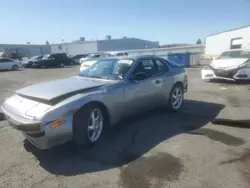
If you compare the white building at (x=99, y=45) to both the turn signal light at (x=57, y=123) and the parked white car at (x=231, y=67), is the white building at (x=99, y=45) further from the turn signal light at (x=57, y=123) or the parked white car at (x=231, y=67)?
the turn signal light at (x=57, y=123)

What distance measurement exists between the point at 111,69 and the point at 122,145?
1.68m

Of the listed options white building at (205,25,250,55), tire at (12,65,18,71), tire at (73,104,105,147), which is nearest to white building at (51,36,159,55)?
white building at (205,25,250,55)

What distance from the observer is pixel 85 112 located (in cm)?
375

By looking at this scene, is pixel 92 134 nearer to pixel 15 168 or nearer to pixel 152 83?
pixel 15 168

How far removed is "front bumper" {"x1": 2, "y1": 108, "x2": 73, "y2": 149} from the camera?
10.6ft

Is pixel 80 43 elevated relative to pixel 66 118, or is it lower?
elevated

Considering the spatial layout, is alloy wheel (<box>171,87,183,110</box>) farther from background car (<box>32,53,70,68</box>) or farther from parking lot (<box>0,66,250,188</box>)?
background car (<box>32,53,70,68</box>)

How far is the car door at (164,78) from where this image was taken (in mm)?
5562

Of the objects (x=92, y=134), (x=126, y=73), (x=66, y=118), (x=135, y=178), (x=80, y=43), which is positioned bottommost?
(x=135, y=178)

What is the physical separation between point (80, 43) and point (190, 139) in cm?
6247

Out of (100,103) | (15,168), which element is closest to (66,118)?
(100,103)

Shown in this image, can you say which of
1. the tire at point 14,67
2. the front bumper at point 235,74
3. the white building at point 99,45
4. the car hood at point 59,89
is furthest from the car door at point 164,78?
the white building at point 99,45

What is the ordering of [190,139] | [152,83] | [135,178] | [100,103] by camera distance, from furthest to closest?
[152,83]
[190,139]
[100,103]
[135,178]

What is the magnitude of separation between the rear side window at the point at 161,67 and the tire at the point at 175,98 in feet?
1.75
